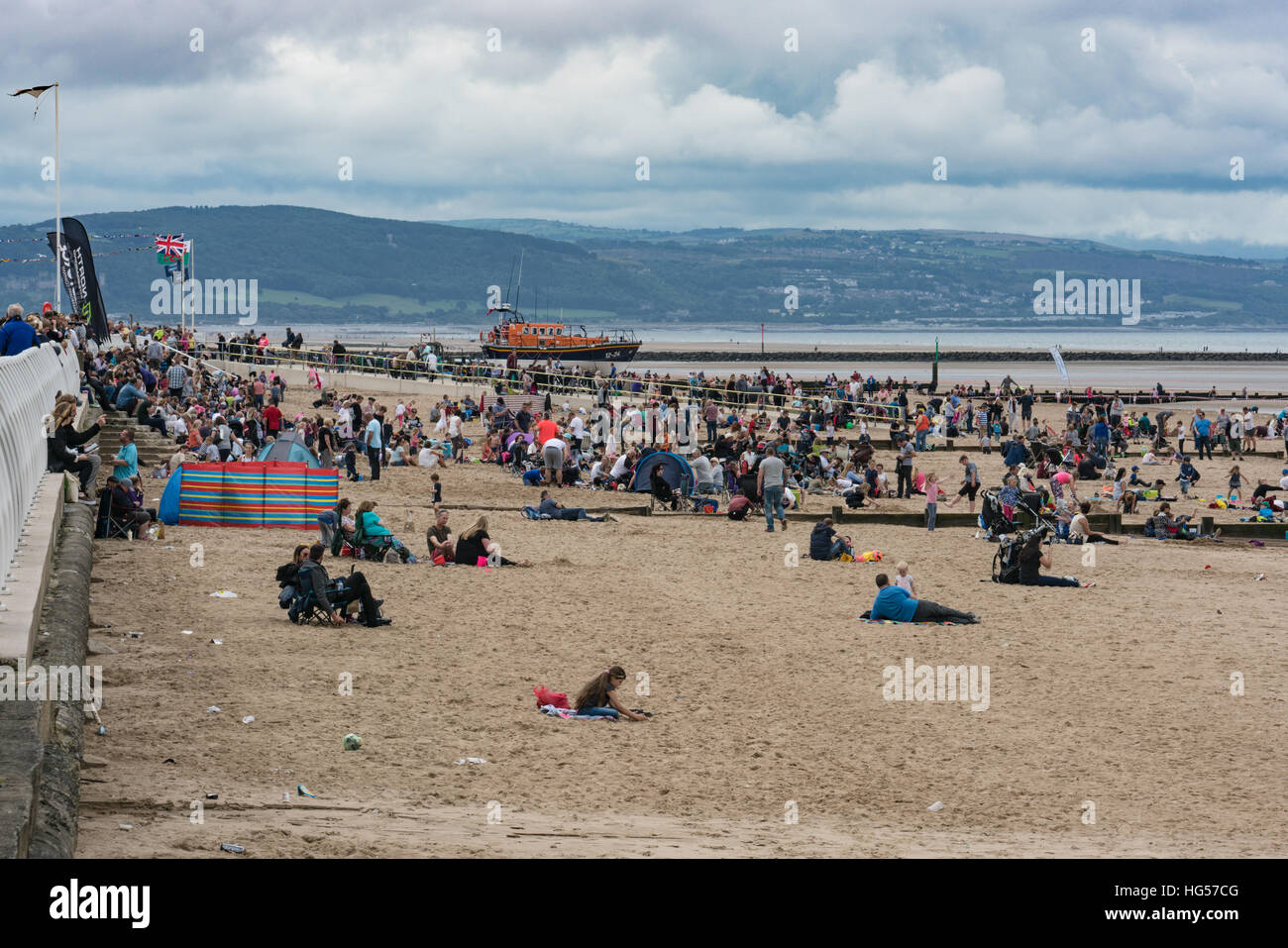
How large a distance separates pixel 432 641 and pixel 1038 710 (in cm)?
536

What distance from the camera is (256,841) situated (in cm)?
691

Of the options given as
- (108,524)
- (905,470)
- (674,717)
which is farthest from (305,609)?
(905,470)

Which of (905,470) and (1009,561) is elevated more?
(905,470)

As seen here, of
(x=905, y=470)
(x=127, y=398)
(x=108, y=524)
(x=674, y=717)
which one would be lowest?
(x=674, y=717)

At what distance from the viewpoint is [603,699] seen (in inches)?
423

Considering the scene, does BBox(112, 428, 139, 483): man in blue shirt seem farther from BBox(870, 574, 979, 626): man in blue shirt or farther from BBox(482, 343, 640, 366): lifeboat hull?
BBox(482, 343, 640, 366): lifeboat hull

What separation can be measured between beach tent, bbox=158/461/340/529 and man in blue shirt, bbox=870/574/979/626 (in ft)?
26.3

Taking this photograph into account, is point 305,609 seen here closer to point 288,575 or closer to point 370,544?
point 288,575

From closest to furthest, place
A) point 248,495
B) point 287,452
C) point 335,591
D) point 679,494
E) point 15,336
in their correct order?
point 335,591 < point 15,336 < point 248,495 < point 287,452 < point 679,494

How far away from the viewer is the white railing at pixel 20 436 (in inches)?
353

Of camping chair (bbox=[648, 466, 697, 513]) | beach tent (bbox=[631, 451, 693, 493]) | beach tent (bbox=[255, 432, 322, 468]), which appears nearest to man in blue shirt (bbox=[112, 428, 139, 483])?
beach tent (bbox=[255, 432, 322, 468])

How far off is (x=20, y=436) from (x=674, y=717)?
5429 mm

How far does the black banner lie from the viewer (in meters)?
30.7
